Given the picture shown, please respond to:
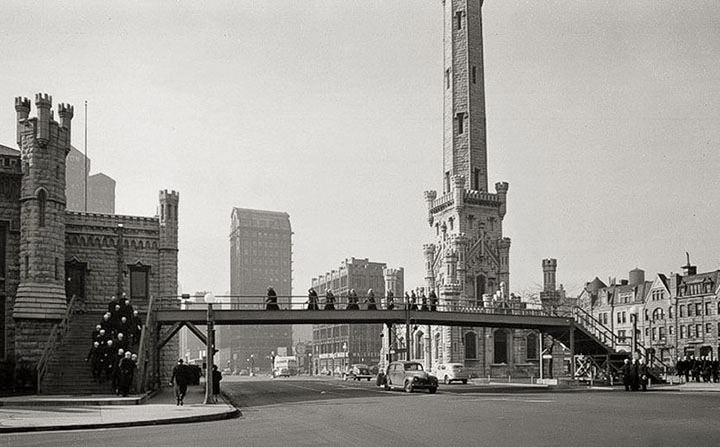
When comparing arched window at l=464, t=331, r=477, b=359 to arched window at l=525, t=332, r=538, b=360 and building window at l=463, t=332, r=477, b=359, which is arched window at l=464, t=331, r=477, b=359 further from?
arched window at l=525, t=332, r=538, b=360

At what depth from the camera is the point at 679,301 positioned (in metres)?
93.3

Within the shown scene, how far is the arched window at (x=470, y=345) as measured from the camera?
77.3m

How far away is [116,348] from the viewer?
35219 millimetres

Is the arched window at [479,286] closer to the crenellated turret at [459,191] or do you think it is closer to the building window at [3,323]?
the crenellated turret at [459,191]

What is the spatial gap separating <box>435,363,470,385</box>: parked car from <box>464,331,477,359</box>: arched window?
14.9m

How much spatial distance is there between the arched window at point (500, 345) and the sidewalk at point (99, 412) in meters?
47.9

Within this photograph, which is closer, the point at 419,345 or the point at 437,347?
the point at 437,347

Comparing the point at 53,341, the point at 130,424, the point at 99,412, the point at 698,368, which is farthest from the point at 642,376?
the point at 130,424

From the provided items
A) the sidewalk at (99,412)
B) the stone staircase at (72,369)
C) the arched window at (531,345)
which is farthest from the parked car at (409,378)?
the arched window at (531,345)

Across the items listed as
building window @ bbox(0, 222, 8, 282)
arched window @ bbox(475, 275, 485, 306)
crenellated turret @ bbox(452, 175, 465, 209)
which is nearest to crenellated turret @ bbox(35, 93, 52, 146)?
building window @ bbox(0, 222, 8, 282)

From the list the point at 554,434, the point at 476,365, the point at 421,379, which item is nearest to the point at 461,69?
the point at 476,365

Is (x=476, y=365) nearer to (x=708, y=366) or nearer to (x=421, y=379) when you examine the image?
(x=708, y=366)

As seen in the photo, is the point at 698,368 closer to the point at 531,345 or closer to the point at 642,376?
the point at 642,376

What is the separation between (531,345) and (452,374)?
22.2 m
